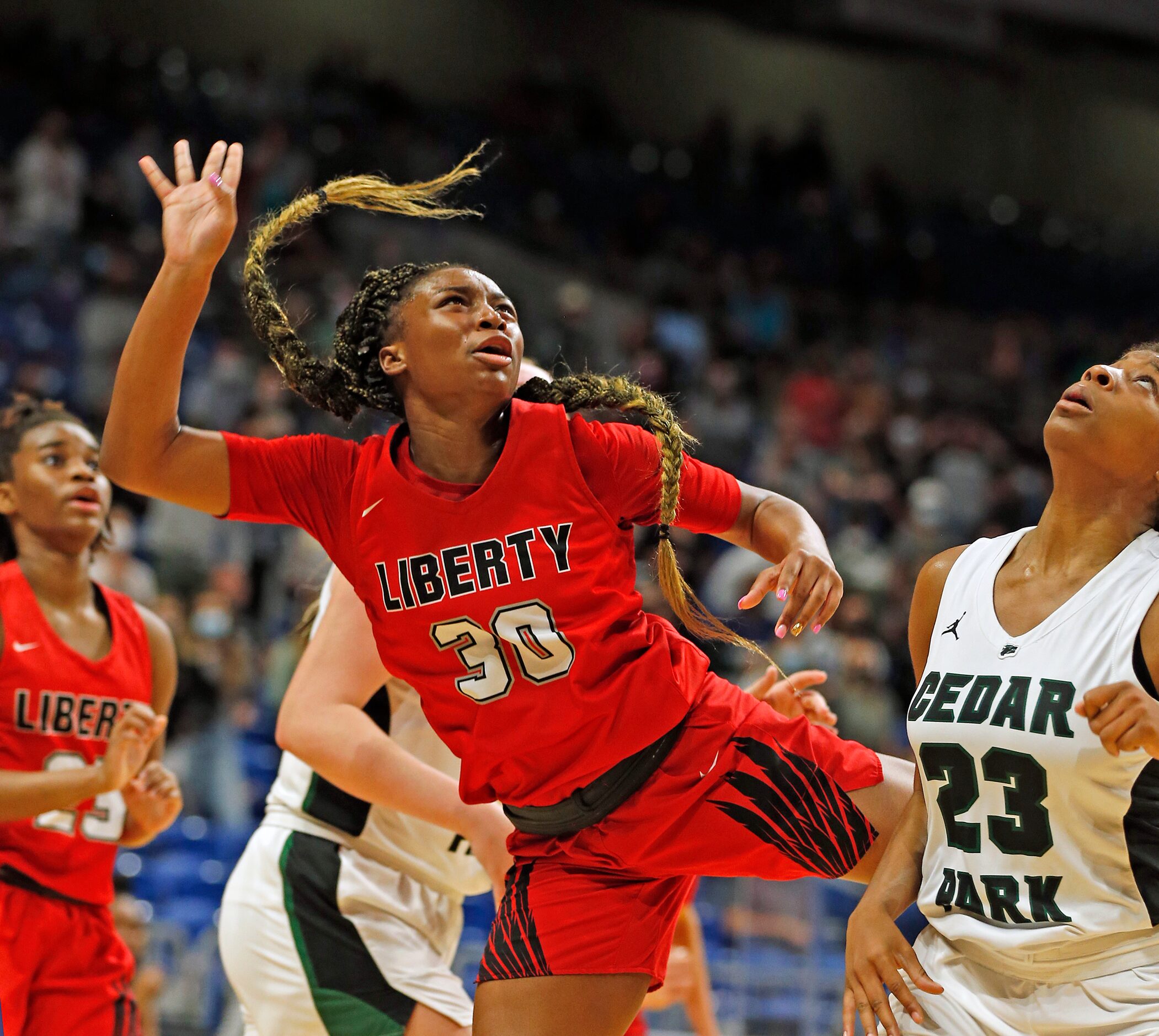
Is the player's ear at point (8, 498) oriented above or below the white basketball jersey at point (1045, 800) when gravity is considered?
above

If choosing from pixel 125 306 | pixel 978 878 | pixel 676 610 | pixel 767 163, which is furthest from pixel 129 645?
pixel 767 163

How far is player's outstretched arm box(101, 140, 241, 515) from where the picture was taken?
2.47m

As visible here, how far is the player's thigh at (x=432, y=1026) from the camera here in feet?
9.65

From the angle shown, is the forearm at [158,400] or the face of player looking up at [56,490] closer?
the forearm at [158,400]

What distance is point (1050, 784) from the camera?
2209 millimetres

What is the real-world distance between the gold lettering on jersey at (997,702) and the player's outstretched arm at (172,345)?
4.45 ft

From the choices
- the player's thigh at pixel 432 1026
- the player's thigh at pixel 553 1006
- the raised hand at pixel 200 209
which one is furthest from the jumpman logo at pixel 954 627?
the raised hand at pixel 200 209

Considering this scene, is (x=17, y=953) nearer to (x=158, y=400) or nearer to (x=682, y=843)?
(x=158, y=400)

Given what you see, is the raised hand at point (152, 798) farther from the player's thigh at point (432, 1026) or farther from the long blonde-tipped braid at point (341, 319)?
the long blonde-tipped braid at point (341, 319)

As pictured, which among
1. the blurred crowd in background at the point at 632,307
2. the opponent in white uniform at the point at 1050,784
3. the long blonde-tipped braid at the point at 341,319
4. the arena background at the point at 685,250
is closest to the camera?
the opponent in white uniform at the point at 1050,784

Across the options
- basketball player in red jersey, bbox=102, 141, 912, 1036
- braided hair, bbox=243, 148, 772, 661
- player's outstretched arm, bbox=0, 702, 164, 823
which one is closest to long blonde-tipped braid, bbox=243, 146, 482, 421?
braided hair, bbox=243, 148, 772, 661

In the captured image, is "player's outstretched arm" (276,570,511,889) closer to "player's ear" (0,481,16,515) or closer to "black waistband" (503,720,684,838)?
"black waistband" (503,720,684,838)

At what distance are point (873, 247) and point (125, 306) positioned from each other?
29.5ft

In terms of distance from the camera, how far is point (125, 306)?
9016 mm
